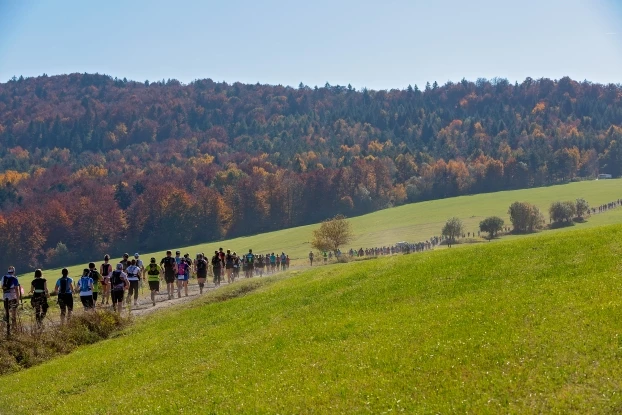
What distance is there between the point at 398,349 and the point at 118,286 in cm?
1357

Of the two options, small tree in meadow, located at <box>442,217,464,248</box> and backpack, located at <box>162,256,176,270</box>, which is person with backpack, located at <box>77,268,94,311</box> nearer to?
backpack, located at <box>162,256,176,270</box>

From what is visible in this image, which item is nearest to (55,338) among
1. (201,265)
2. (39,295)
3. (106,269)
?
(39,295)

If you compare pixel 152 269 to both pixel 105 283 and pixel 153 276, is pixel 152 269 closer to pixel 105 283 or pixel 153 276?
pixel 153 276

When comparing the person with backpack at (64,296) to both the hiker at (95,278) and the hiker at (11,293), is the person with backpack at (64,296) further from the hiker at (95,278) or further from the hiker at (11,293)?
the hiker at (95,278)

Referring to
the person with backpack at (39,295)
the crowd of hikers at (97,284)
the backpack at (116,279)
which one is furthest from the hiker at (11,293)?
the backpack at (116,279)

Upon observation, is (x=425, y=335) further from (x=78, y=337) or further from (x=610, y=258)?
(x=78, y=337)

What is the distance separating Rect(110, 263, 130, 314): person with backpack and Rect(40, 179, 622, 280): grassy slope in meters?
56.3

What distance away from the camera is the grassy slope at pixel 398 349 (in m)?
10.1

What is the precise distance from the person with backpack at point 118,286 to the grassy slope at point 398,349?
243cm

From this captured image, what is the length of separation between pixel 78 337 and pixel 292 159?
160 metres

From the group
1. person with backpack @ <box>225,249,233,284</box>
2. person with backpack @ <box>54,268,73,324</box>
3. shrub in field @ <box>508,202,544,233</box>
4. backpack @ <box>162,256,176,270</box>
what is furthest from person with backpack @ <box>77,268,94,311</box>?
shrub in field @ <box>508,202,544,233</box>

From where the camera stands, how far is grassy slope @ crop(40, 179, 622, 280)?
294 feet

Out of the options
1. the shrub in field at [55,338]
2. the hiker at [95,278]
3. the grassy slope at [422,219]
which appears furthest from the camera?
the grassy slope at [422,219]

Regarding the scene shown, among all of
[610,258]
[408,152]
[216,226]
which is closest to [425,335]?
[610,258]
